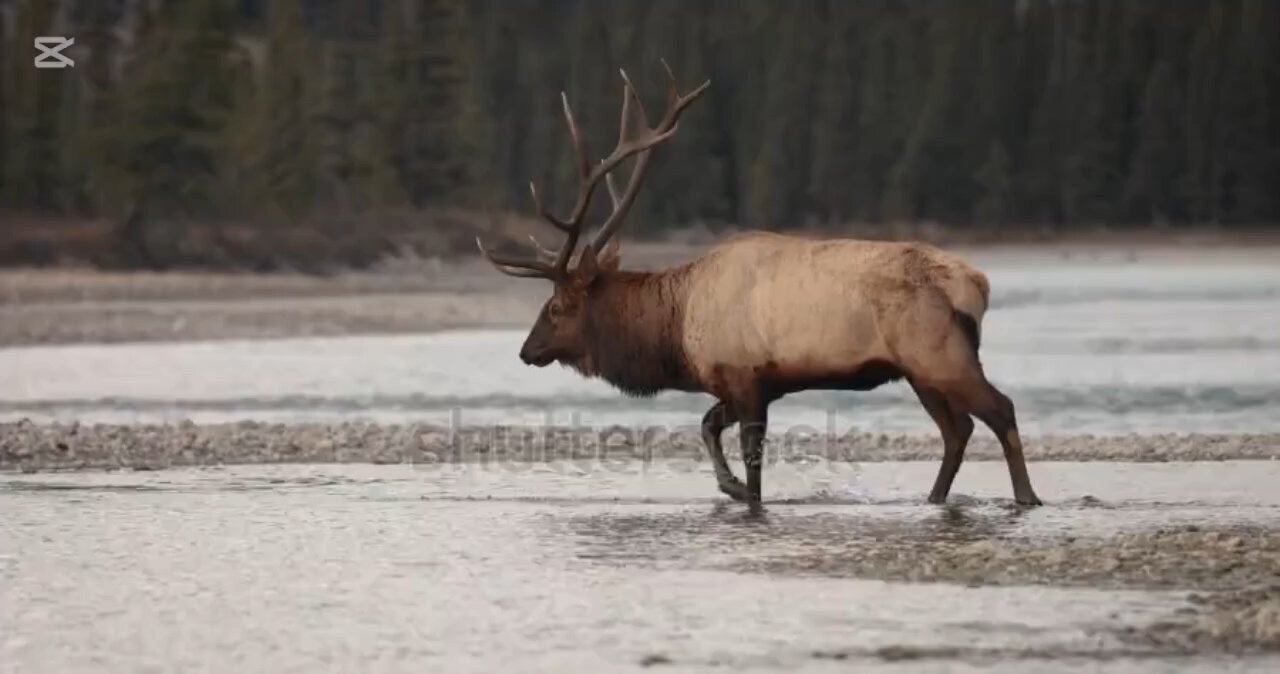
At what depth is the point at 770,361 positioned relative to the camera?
13273 millimetres

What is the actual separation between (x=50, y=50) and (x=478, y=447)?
5832 cm

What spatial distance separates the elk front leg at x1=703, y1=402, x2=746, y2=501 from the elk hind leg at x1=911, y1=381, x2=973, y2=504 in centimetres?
111

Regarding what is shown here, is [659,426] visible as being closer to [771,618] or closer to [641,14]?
[771,618]

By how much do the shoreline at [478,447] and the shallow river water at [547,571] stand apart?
628 millimetres

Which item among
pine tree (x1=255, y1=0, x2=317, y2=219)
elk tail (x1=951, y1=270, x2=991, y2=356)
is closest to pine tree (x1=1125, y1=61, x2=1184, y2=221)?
pine tree (x1=255, y1=0, x2=317, y2=219)

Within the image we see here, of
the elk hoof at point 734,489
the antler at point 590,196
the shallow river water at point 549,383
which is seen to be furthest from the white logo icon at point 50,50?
the elk hoof at point 734,489

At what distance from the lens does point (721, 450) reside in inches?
536

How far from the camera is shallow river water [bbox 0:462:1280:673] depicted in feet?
28.9

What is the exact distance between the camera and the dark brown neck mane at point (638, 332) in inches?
552

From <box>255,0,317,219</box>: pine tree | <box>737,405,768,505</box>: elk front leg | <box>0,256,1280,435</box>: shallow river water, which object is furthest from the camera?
<box>255,0,317,219</box>: pine tree

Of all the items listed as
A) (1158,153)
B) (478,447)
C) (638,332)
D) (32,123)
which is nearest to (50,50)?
(32,123)

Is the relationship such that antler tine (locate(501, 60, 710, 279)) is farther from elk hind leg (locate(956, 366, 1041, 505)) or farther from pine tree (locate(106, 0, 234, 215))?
pine tree (locate(106, 0, 234, 215))

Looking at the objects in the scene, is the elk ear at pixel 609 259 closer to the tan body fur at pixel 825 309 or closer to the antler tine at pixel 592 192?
the antler tine at pixel 592 192

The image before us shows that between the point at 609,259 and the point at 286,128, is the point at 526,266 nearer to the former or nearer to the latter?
the point at 609,259
